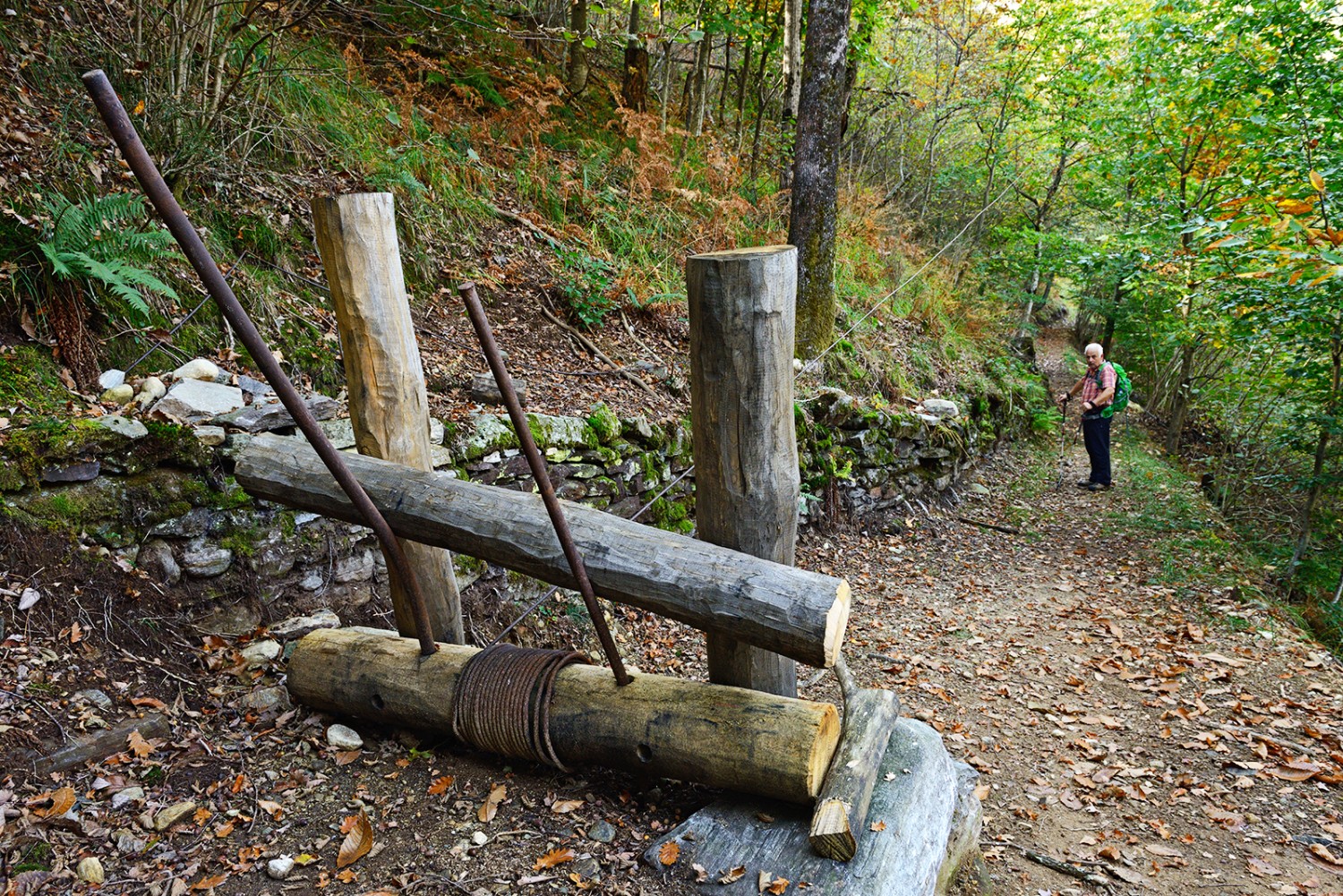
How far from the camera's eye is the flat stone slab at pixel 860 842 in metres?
2.47

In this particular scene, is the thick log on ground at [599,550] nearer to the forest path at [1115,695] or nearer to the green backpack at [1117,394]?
the forest path at [1115,695]

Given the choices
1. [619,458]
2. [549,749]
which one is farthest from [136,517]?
[619,458]

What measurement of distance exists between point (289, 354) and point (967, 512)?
24.7ft

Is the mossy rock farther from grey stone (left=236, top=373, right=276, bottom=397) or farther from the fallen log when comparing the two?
the fallen log

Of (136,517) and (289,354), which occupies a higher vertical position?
(289,354)

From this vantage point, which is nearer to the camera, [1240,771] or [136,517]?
[136,517]

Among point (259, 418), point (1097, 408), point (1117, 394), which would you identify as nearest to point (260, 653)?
point (259, 418)

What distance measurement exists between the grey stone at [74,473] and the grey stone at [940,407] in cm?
808

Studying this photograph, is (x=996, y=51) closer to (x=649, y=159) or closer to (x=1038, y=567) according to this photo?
(x=649, y=159)

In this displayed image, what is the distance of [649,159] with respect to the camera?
8.44 metres

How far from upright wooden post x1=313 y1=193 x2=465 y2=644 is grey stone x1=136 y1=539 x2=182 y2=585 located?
1113 millimetres

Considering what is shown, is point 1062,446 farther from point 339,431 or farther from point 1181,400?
point 339,431

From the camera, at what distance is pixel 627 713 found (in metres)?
2.80

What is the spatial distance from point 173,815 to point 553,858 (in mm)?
1361
